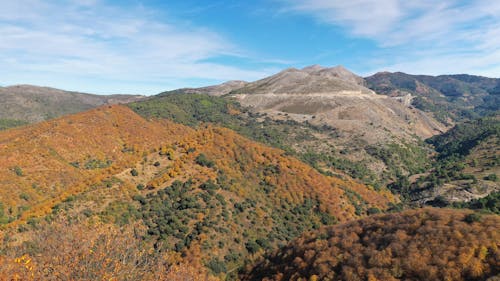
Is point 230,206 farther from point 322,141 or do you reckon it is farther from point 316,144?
point 322,141

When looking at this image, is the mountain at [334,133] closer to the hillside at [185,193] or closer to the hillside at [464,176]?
the hillside at [464,176]

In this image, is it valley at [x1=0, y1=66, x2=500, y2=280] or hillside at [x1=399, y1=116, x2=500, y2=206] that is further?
hillside at [x1=399, y1=116, x2=500, y2=206]

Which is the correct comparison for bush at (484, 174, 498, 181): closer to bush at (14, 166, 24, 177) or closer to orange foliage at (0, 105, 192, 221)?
orange foliage at (0, 105, 192, 221)

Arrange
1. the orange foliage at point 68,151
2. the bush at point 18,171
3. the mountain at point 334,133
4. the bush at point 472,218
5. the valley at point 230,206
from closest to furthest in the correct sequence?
the valley at point 230,206 → the bush at point 472,218 → the orange foliage at point 68,151 → the bush at point 18,171 → the mountain at point 334,133

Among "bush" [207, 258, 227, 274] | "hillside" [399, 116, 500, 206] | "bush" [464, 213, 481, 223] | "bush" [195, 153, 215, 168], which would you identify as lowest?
"bush" [207, 258, 227, 274]

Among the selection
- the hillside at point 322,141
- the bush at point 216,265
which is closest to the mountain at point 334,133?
the hillside at point 322,141

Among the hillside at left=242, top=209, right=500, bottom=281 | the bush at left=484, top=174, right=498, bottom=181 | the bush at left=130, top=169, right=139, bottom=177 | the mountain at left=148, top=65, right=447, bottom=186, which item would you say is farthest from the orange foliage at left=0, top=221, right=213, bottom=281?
the bush at left=484, top=174, right=498, bottom=181
